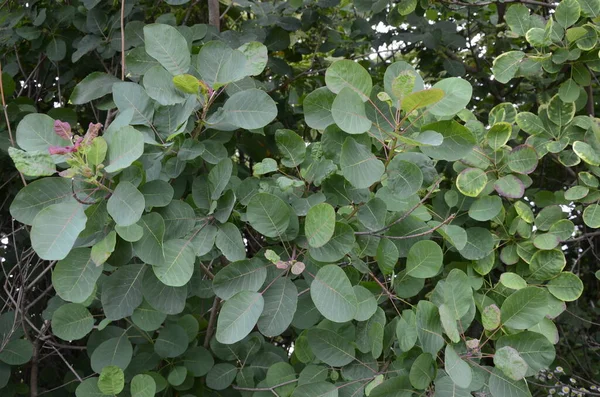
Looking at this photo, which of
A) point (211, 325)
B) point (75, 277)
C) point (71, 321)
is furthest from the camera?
point (211, 325)

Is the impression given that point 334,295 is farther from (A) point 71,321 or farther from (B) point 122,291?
(A) point 71,321

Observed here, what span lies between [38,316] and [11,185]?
17.0 inches

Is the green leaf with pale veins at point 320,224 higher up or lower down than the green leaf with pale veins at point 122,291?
higher up

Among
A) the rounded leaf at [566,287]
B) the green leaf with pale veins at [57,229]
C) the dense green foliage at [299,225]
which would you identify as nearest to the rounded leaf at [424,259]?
the dense green foliage at [299,225]

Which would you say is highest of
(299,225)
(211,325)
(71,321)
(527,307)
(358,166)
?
(358,166)

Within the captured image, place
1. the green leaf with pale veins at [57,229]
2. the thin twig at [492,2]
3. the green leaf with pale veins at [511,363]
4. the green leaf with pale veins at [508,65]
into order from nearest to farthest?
the green leaf with pale veins at [57,229] < the green leaf with pale veins at [511,363] < the green leaf with pale veins at [508,65] < the thin twig at [492,2]

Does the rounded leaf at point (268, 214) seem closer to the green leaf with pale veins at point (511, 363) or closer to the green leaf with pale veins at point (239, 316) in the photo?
the green leaf with pale veins at point (239, 316)

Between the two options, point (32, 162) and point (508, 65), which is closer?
point (32, 162)

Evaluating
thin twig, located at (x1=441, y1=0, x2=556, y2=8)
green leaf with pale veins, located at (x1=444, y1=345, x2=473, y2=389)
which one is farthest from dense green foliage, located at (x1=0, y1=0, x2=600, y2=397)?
thin twig, located at (x1=441, y1=0, x2=556, y2=8)

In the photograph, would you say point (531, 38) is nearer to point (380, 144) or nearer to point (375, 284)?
point (380, 144)

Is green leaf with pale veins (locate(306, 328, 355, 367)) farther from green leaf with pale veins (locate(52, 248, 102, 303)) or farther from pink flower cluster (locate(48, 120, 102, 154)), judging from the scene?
pink flower cluster (locate(48, 120, 102, 154))

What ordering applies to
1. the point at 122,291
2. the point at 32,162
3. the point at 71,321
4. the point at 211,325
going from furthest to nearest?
1. the point at 211,325
2. the point at 71,321
3. the point at 122,291
4. the point at 32,162

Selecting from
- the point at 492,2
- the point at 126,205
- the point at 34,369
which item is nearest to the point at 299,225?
the point at 126,205

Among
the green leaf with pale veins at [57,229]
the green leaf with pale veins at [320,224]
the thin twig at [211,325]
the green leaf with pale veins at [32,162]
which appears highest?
the green leaf with pale veins at [32,162]
